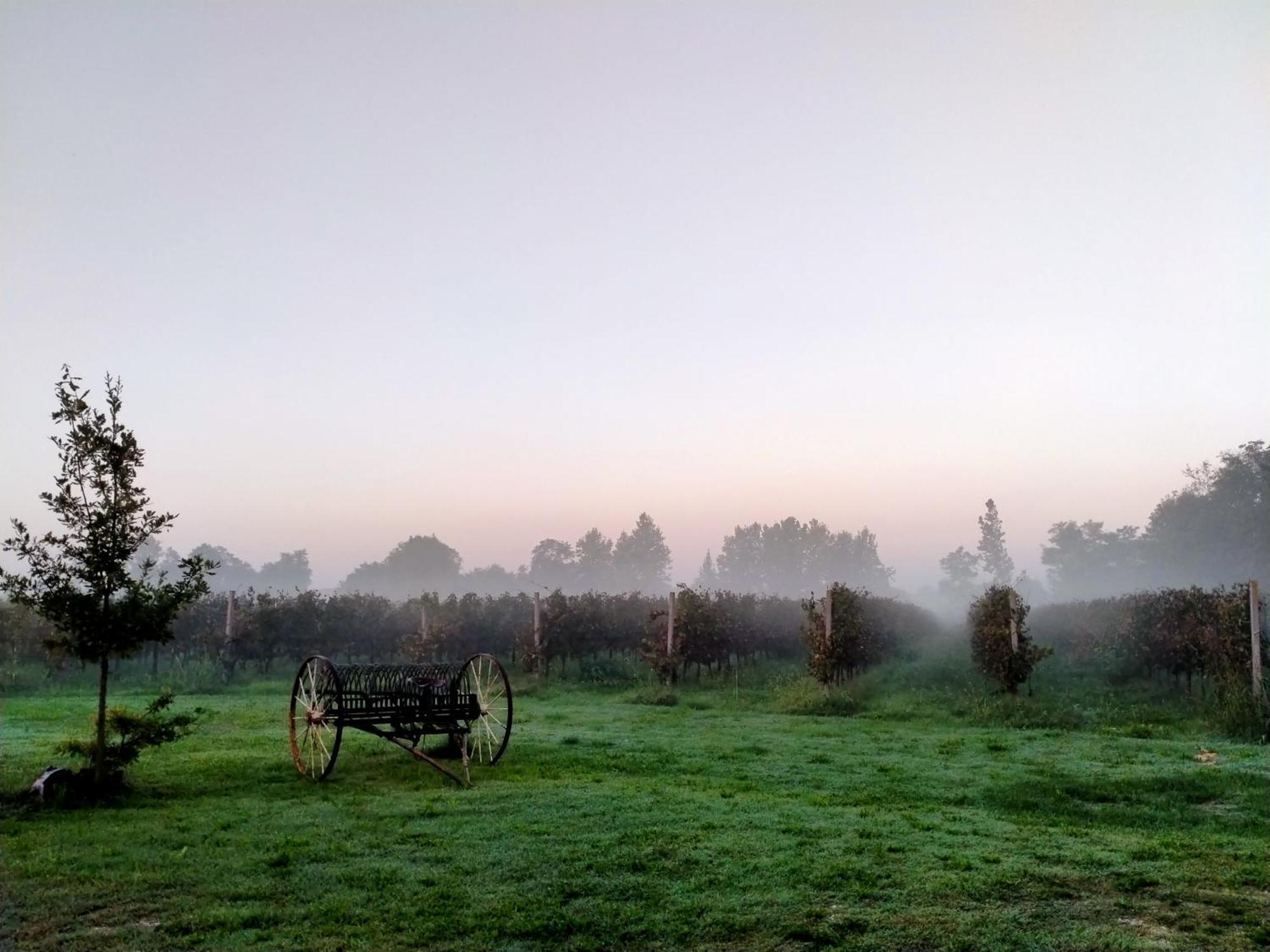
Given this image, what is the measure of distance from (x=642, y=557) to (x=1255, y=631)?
10244 cm

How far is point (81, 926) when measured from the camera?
5.52m

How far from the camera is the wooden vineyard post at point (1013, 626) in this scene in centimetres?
1828

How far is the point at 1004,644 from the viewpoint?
18656mm

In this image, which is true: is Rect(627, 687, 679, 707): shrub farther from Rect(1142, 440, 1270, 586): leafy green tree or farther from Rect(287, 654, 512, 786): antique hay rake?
Rect(1142, 440, 1270, 586): leafy green tree

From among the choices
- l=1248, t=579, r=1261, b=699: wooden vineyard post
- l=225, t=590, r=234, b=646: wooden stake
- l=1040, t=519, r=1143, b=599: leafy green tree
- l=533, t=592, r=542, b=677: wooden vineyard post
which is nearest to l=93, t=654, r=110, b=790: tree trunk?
l=533, t=592, r=542, b=677: wooden vineyard post

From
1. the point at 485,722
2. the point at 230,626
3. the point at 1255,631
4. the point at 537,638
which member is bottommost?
the point at 485,722

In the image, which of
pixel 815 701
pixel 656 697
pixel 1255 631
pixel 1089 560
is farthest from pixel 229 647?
pixel 1089 560

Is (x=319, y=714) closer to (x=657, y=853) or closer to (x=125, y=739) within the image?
(x=125, y=739)

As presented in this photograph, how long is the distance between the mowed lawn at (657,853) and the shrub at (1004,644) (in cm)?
582

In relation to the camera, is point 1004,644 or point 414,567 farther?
point 414,567

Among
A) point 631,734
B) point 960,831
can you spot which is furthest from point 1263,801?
point 631,734

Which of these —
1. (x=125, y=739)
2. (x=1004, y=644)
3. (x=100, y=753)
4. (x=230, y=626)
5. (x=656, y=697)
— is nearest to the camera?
(x=100, y=753)

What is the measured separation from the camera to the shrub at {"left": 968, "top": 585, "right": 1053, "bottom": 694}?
18.2 metres

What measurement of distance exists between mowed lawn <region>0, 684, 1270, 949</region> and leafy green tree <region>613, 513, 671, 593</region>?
104 meters
